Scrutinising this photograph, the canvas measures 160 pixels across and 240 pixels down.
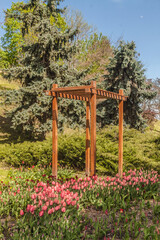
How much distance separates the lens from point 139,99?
12.7m

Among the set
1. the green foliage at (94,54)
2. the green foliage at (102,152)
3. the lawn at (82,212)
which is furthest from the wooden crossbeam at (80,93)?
the green foliage at (94,54)

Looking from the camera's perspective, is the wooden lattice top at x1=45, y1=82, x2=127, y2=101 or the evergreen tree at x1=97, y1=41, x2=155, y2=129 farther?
the evergreen tree at x1=97, y1=41, x2=155, y2=129

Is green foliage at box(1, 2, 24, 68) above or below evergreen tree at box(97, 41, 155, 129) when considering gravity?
above

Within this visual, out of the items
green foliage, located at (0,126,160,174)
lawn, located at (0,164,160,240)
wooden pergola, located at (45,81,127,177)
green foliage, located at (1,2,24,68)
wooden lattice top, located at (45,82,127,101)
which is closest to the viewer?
lawn, located at (0,164,160,240)

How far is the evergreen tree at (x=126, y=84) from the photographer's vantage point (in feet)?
39.8

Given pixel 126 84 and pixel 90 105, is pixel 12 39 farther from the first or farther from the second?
pixel 90 105

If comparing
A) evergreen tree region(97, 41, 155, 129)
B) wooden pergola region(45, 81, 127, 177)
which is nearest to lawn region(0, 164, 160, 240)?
wooden pergola region(45, 81, 127, 177)

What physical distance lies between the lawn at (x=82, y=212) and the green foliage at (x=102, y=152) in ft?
7.28

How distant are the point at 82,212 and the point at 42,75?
30.3 ft

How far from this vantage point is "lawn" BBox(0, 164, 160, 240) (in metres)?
3.29

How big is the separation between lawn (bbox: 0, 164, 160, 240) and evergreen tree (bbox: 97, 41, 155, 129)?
738 cm

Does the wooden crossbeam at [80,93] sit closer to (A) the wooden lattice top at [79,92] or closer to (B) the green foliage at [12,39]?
(A) the wooden lattice top at [79,92]

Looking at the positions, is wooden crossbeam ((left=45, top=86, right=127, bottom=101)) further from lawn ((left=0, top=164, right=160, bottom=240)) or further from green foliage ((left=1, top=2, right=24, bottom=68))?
green foliage ((left=1, top=2, right=24, bottom=68))

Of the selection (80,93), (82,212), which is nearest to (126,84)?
(80,93)
